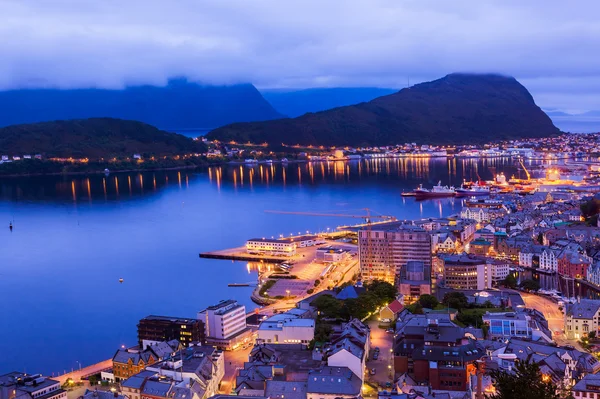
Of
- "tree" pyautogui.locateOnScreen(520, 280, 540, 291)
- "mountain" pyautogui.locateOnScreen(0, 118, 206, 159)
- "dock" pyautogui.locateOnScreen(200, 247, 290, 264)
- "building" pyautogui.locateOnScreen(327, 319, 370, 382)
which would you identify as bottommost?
"tree" pyautogui.locateOnScreen(520, 280, 540, 291)

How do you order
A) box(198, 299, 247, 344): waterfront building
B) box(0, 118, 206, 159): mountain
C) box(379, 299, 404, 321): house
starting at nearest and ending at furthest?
box(198, 299, 247, 344): waterfront building → box(379, 299, 404, 321): house → box(0, 118, 206, 159): mountain

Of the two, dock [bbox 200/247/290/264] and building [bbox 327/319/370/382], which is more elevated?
building [bbox 327/319/370/382]

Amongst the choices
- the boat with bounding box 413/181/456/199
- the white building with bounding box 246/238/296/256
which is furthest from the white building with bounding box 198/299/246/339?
the boat with bounding box 413/181/456/199

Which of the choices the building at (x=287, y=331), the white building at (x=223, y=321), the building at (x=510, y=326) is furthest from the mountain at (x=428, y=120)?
the building at (x=510, y=326)

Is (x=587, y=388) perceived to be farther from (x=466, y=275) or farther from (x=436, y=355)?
(x=466, y=275)

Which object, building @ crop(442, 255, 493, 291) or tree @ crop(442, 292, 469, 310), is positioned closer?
tree @ crop(442, 292, 469, 310)

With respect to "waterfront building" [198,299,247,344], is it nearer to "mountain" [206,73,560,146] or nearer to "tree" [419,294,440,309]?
"tree" [419,294,440,309]

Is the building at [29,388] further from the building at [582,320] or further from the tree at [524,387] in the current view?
the building at [582,320]

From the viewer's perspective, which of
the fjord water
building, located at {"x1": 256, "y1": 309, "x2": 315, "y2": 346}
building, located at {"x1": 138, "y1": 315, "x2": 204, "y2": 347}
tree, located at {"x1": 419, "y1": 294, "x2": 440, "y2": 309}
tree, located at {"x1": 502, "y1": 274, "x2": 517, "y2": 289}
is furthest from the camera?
tree, located at {"x1": 502, "y1": 274, "x2": 517, "y2": 289}
